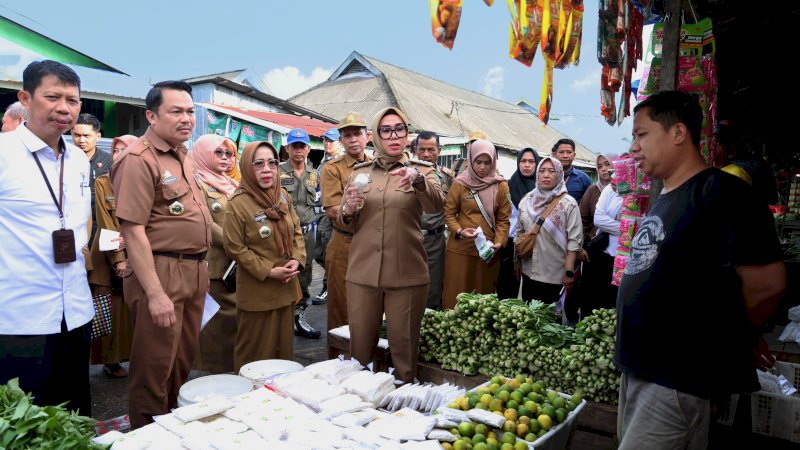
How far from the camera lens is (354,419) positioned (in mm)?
2607

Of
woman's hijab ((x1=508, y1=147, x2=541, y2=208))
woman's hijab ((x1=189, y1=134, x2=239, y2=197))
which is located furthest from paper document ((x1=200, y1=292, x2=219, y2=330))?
woman's hijab ((x1=508, y1=147, x2=541, y2=208))

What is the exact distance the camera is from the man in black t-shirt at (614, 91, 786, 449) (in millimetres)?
1849

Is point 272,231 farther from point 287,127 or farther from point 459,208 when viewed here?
point 287,127

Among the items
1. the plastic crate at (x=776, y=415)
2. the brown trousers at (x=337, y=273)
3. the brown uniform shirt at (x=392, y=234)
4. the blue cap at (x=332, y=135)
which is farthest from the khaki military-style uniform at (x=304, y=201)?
the plastic crate at (x=776, y=415)

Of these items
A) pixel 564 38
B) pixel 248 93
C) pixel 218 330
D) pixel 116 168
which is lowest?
pixel 218 330

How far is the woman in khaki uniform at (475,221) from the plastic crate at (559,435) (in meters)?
2.25

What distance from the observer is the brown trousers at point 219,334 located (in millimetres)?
4316

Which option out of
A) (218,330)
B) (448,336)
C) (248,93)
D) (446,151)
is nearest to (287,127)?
(248,93)

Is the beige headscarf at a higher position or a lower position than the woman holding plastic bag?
higher

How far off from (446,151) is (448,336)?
1330 centimetres

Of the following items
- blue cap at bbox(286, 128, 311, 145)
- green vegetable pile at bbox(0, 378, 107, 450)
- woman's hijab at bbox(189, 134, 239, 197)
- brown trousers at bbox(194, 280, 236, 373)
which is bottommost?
brown trousers at bbox(194, 280, 236, 373)

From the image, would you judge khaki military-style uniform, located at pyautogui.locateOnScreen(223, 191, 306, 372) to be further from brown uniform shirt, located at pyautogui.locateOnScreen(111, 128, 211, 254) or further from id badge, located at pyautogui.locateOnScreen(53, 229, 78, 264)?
id badge, located at pyautogui.locateOnScreen(53, 229, 78, 264)

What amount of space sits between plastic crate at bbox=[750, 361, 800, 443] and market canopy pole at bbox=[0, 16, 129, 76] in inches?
426

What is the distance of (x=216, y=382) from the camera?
120 inches
